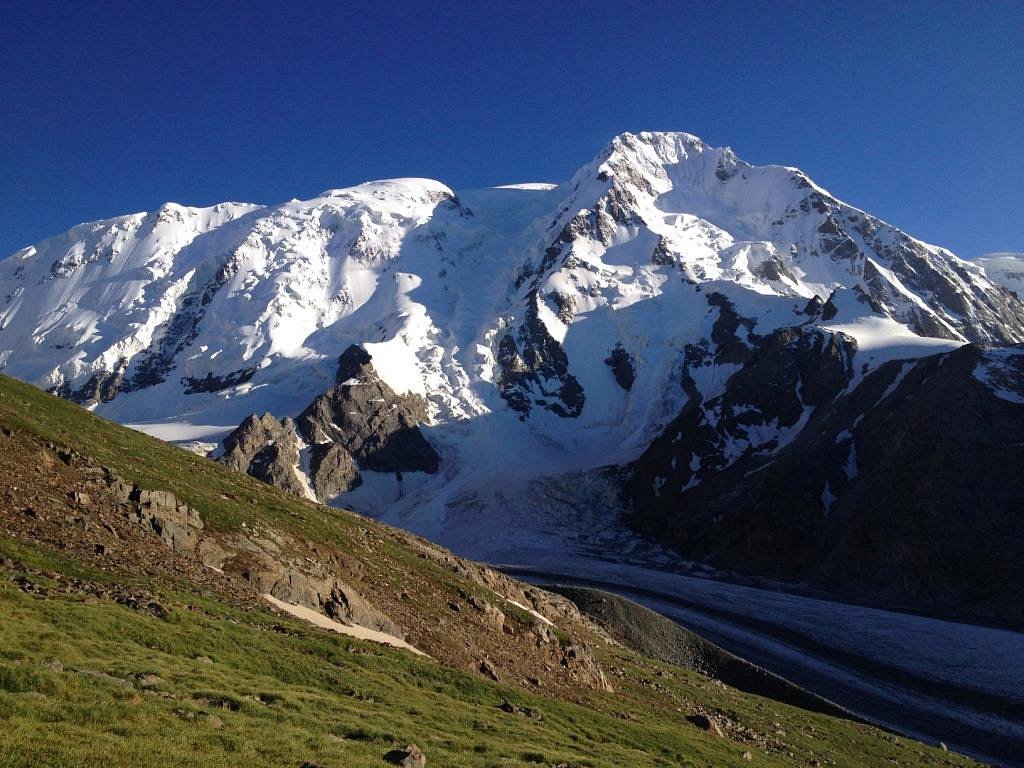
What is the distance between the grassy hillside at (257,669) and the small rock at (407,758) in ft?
1.61

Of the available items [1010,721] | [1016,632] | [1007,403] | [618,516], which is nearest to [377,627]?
[1010,721]

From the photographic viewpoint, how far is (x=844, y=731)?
147ft

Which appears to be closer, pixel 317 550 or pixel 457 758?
pixel 457 758

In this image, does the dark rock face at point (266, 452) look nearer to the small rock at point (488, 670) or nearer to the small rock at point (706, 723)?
the small rock at point (488, 670)

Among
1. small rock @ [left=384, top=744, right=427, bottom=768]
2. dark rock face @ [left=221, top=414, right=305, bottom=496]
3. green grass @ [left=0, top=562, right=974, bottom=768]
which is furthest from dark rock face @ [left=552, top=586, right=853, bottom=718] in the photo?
dark rock face @ [left=221, top=414, right=305, bottom=496]

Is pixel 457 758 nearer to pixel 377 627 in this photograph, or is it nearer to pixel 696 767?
pixel 696 767

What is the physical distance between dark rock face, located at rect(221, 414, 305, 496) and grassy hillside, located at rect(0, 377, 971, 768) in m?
133

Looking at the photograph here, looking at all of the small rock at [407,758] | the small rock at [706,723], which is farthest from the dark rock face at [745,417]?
the small rock at [407,758]

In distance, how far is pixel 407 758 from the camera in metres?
17.1

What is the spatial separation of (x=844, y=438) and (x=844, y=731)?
106 meters

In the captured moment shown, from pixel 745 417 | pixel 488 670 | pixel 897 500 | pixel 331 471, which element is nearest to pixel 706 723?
pixel 488 670

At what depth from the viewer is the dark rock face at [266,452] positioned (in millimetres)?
178125

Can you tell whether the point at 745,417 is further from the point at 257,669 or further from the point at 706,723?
the point at 257,669

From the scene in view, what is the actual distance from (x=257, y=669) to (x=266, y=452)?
562 ft
